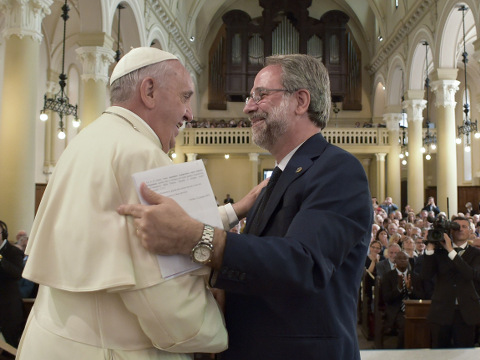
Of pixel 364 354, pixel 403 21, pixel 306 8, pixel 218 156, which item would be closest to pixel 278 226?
pixel 364 354

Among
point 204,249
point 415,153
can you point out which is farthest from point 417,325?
point 415,153

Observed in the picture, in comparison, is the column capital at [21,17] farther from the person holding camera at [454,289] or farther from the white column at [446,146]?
the white column at [446,146]

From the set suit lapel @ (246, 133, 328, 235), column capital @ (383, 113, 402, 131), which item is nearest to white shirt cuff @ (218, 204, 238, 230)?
suit lapel @ (246, 133, 328, 235)

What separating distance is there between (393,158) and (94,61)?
13708 millimetres

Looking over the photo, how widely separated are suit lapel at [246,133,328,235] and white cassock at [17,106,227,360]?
1.09 feet

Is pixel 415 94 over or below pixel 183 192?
over

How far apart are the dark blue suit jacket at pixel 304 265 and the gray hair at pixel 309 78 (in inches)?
5.7

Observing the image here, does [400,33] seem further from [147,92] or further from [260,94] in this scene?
[147,92]

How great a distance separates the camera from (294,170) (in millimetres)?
1526

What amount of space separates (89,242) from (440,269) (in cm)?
440

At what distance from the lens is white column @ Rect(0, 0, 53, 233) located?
7590 mm

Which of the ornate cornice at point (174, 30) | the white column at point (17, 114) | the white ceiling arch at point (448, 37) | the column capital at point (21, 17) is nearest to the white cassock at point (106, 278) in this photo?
the white column at point (17, 114)

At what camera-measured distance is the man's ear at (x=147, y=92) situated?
1448mm

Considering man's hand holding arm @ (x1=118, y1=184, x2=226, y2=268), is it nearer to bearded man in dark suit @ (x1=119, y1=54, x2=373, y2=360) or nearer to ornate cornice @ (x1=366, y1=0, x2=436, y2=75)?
bearded man in dark suit @ (x1=119, y1=54, x2=373, y2=360)
